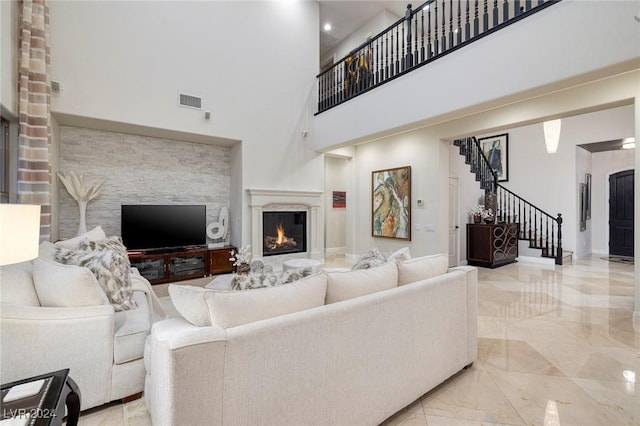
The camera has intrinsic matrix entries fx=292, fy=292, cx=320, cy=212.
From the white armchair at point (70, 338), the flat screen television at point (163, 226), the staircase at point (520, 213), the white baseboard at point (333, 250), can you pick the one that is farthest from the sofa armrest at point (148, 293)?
the staircase at point (520, 213)

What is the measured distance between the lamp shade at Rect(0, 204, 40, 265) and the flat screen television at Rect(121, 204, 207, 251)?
3.71 m

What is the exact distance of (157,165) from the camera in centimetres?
525

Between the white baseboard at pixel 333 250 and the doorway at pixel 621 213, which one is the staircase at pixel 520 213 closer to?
the doorway at pixel 621 213

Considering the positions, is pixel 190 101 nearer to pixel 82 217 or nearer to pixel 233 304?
pixel 82 217

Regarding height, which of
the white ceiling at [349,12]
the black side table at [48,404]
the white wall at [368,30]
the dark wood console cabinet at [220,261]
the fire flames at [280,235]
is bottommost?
the dark wood console cabinet at [220,261]

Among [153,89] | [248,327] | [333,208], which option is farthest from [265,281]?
[333,208]

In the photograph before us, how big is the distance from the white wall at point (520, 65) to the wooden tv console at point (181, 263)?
363 cm

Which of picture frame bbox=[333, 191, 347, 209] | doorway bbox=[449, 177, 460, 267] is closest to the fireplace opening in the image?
picture frame bbox=[333, 191, 347, 209]

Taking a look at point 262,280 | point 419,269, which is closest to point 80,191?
point 262,280

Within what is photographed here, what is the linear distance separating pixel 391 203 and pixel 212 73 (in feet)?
14.1

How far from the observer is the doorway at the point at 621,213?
7086mm

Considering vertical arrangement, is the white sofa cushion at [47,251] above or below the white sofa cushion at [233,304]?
above

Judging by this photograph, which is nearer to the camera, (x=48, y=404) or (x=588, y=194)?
(x=48, y=404)

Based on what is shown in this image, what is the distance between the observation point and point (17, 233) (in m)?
1.32
